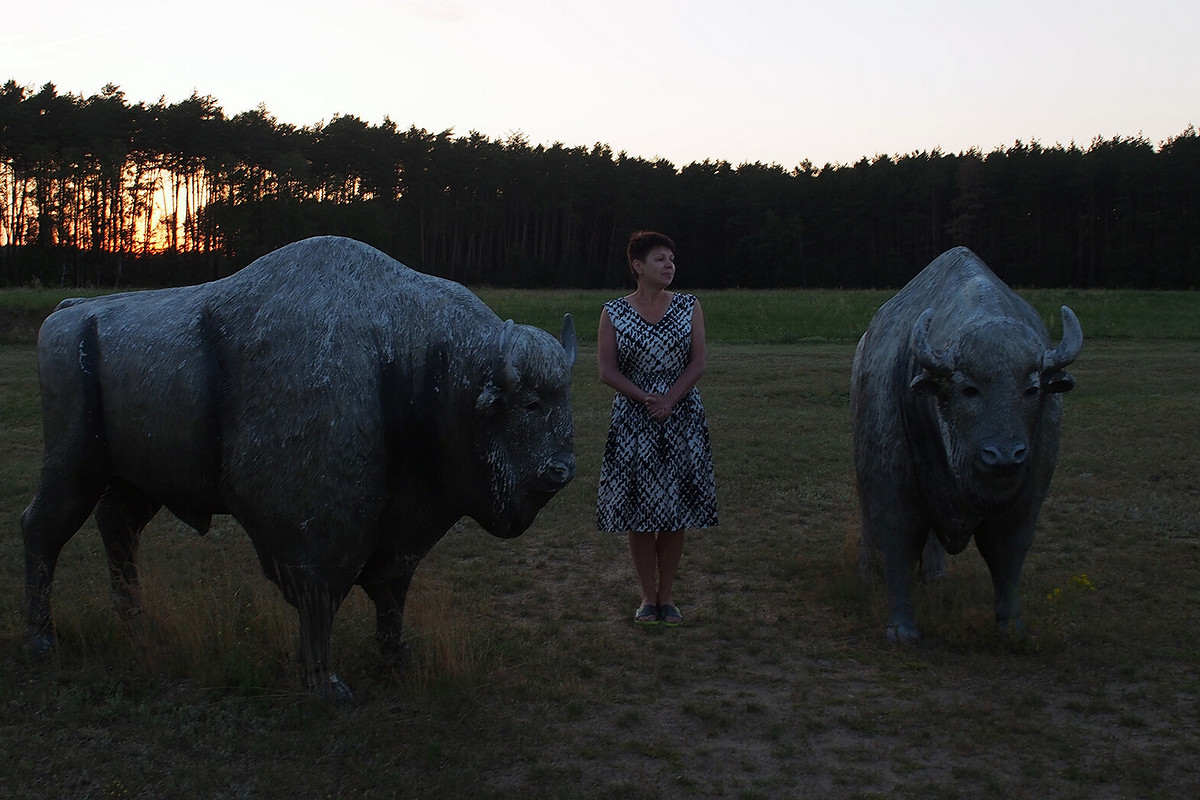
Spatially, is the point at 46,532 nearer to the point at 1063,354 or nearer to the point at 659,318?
the point at 659,318

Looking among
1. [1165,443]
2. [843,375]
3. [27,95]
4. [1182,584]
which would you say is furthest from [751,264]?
[1182,584]

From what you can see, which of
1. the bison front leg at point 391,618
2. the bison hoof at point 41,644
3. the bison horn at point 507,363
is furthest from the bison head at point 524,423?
the bison hoof at point 41,644

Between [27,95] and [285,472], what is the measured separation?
4920 cm

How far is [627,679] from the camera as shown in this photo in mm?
5176

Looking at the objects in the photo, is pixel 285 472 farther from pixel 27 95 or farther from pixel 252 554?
pixel 27 95

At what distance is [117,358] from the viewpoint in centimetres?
466

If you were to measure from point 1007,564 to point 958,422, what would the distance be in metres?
1.15

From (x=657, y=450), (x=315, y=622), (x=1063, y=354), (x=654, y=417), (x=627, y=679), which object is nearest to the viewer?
(x=315, y=622)

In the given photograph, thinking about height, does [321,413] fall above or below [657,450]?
above

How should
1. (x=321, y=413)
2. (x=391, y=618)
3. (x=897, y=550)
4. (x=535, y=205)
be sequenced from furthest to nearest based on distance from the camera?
(x=535, y=205) → (x=897, y=550) → (x=391, y=618) → (x=321, y=413)

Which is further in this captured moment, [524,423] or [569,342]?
[569,342]

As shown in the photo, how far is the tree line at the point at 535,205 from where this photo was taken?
147 ft

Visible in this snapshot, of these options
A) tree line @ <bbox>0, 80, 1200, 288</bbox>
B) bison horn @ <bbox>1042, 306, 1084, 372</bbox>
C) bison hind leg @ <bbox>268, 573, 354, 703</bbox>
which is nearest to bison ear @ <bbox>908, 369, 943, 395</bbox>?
bison horn @ <bbox>1042, 306, 1084, 372</bbox>

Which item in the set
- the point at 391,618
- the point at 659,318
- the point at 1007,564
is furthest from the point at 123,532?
the point at 1007,564
